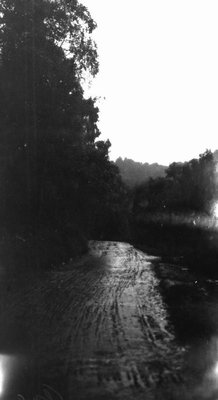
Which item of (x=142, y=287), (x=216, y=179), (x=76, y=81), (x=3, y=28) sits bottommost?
(x=142, y=287)

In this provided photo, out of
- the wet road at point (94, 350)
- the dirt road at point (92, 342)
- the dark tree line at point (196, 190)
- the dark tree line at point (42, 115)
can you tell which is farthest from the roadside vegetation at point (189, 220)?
the wet road at point (94, 350)

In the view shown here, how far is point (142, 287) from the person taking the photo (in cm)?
1942

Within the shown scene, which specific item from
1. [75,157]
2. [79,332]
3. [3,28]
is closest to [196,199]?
[75,157]

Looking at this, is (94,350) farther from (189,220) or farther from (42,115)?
(189,220)

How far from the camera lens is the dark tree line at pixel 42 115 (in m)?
25.1

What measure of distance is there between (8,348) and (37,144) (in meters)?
17.8

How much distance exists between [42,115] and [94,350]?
62.7 ft

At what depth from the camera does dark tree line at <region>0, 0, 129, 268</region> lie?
25.1 m

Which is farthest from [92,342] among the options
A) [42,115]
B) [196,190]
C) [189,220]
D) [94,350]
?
[189,220]

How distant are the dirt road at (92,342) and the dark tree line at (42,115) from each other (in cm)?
878

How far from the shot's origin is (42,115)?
86.5 feet

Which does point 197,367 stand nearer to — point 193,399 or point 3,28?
point 193,399

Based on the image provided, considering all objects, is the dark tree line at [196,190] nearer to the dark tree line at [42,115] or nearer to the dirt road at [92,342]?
the dark tree line at [42,115]

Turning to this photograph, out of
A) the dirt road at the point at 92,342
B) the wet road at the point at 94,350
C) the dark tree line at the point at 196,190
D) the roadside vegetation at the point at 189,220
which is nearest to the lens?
the wet road at the point at 94,350
